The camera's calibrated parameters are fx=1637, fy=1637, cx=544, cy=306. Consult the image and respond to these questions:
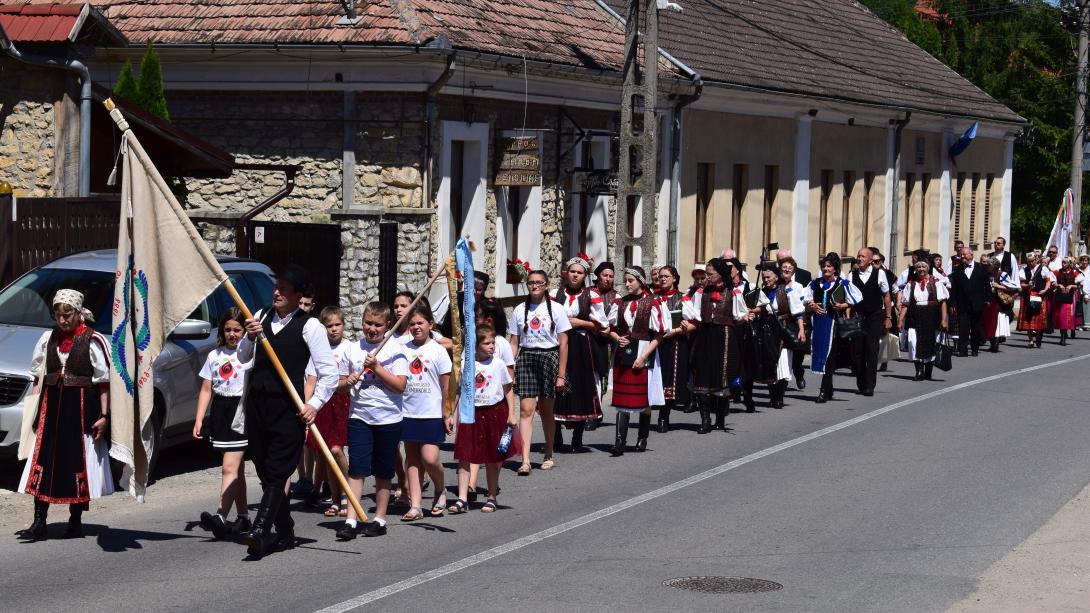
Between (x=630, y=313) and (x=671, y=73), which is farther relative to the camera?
(x=671, y=73)

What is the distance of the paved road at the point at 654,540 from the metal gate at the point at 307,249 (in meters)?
5.45

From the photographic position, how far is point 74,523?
416 inches

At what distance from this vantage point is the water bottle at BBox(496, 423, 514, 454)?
11.6 m

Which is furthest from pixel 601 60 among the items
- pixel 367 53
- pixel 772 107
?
pixel 772 107

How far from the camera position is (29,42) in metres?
16.6

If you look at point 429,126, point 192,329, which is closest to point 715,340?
point 192,329

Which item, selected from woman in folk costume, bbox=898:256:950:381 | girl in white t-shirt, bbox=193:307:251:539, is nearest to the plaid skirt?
girl in white t-shirt, bbox=193:307:251:539

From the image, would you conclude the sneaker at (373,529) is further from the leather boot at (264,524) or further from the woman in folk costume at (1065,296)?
the woman in folk costume at (1065,296)

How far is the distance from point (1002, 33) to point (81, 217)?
4919 cm

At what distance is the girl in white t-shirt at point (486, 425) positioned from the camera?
11.6 meters

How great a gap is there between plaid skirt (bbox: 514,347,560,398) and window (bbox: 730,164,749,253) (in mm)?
18444

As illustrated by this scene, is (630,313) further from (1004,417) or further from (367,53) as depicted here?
(367,53)

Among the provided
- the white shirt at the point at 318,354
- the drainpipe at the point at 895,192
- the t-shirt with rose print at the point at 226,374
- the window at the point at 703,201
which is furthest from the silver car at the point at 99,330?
the drainpipe at the point at 895,192

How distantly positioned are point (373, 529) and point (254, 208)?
33.3 ft
